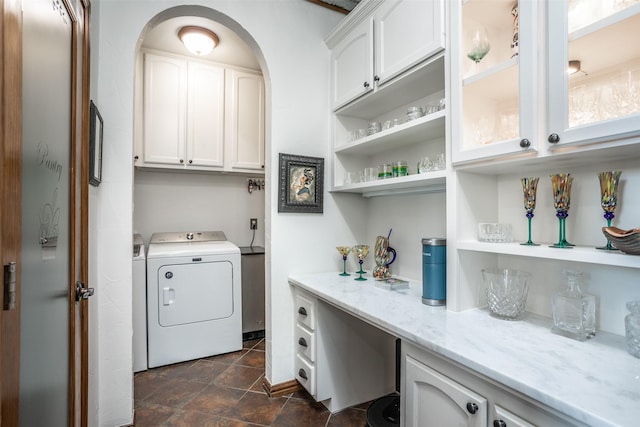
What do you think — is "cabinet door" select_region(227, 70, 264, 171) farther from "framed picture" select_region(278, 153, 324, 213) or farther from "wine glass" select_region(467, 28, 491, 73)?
"wine glass" select_region(467, 28, 491, 73)

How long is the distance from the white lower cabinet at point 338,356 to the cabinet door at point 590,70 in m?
1.44

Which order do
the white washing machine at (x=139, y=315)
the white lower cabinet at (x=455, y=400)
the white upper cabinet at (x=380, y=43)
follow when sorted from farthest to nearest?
1. the white washing machine at (x=139, y=315)
2. the white upper cabinet at (x=380, y=43)
3. the white lower cabinet at (x=455, y=400)

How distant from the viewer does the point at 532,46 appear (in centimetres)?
111

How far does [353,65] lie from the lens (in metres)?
2.05

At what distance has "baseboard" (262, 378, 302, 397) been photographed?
82.4 inches

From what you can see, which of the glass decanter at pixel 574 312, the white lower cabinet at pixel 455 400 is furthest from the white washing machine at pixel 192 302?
the glass decanter at pixel 574 312

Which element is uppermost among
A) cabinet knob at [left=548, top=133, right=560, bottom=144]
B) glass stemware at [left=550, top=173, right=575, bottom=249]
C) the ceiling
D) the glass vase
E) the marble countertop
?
the ceiling

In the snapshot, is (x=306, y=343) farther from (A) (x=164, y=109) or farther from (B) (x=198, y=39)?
(B) (x=198, y=39)

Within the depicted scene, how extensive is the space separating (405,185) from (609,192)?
0.91 meters

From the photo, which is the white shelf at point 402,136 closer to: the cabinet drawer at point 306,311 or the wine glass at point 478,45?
the wine glass at point 478,45

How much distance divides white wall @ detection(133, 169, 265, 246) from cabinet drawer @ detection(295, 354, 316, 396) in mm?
1825

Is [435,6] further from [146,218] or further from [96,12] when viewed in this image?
[146,218]

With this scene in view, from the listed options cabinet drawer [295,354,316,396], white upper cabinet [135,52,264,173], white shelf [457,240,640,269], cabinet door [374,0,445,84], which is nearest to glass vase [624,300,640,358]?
white shelf [457,240,640,269]

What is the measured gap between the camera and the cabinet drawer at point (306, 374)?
191 centimetres
